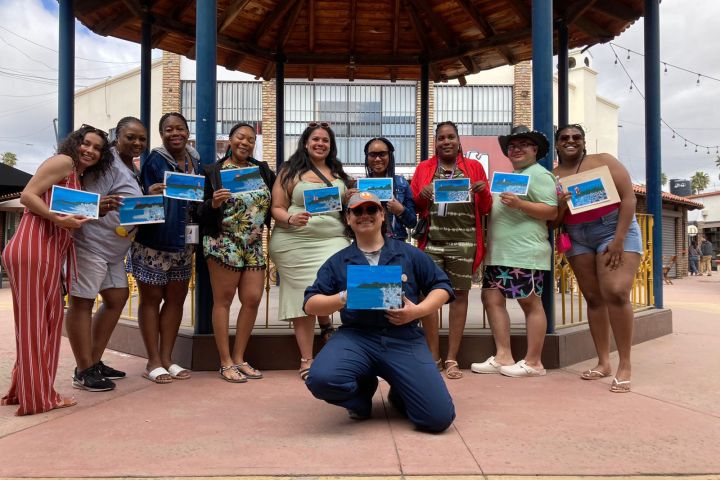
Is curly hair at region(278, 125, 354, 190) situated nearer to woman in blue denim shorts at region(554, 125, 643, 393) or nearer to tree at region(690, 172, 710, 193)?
woman in blue denim shorts at region(554, 125, 643, 393)

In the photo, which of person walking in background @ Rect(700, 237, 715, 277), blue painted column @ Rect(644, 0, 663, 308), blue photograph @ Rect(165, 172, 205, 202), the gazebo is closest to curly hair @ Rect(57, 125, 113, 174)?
blue photograph @ Rect(165, 172, 205, 202)

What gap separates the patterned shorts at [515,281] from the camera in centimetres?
420

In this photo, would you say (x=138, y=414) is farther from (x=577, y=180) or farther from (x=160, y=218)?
(x=577, y=180)

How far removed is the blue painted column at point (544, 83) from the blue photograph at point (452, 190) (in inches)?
35.2

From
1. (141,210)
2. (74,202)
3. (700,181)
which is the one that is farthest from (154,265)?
(700,181)

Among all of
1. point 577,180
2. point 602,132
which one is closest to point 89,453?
point 577,180

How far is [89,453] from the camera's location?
2668 mm

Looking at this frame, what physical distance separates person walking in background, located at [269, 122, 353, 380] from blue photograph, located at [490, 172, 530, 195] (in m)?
1.16

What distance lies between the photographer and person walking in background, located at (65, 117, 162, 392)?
12.3ft

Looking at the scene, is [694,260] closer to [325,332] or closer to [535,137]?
[535,137]

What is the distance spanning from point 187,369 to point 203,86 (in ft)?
7.69

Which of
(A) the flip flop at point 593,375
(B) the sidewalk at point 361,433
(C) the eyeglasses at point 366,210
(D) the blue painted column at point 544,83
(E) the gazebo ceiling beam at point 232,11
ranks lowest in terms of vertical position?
(B) the sidewalk at point 361,433

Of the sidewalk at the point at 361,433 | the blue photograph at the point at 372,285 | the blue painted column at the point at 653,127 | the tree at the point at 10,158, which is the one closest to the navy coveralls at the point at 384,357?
the sidewalk at the point at 361,433

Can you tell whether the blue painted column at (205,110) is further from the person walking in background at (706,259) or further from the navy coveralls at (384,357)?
the person walking in background at (706,259)
